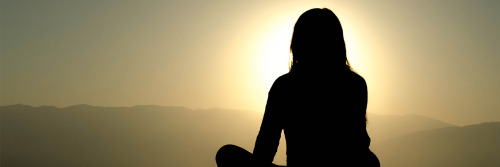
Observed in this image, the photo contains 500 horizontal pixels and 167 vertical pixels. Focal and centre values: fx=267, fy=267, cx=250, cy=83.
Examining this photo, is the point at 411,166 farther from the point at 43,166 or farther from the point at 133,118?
the point at 133,118

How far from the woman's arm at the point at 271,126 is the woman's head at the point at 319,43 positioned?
0.79 feet

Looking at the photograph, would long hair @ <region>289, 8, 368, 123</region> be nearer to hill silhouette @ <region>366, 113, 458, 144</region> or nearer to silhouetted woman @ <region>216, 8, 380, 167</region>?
silhouetted woman @ <region>216, 8, 380, 167</region>

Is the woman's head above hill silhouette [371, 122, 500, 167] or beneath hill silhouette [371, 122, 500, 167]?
above

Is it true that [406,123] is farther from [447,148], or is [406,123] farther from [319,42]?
[319,42]

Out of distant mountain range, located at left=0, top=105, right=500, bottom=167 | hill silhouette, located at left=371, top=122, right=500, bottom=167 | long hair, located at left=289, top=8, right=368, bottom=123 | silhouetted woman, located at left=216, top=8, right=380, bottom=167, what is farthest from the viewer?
hill silhouette, located at left=371, top=122, right=500, bottom=167

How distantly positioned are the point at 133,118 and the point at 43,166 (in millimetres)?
40210

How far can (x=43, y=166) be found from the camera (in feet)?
113

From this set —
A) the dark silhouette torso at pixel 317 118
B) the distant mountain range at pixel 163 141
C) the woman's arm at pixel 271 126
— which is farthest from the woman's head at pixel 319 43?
the distant mountain range at pixel 163 141

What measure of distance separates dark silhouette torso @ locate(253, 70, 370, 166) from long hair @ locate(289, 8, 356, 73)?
0.38 feet

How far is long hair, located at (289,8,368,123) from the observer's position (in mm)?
1633

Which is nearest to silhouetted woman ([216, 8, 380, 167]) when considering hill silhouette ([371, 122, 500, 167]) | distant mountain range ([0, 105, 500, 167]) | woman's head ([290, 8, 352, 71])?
woman's head ([290, 8, 352, 71])

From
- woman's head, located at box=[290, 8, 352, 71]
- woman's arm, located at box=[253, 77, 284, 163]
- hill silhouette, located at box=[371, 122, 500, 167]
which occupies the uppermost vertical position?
woman's head, located at box=[290, 8, 352, 71]

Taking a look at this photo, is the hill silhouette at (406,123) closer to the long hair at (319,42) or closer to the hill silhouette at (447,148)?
the hill silhouette at (447,148)

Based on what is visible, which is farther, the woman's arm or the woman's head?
the woman's head
